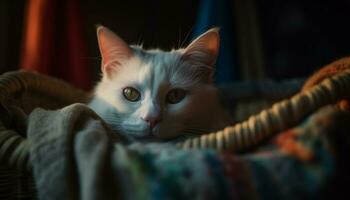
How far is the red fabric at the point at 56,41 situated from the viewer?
54.9 inches

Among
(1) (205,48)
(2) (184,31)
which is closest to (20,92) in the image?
(1) (205,48)

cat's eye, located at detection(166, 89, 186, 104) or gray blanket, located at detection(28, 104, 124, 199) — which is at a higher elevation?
cat's eye, located at detection(166, 89, 186, 104)

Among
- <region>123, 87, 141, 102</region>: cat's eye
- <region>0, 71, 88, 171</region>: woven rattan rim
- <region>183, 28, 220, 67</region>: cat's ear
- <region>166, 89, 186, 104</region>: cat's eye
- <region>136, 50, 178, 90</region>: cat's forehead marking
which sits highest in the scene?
<region>183, 28, 220, 67</region>: cat's ear

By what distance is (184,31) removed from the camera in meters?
1.71

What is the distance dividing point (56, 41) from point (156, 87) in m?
0.75

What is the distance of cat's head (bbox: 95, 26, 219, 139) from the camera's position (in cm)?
83

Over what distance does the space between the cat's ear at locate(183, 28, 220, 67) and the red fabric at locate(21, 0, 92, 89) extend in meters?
0.62

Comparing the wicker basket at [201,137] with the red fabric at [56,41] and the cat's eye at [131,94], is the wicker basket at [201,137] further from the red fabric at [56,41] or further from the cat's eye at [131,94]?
the red fabric at [56,41]

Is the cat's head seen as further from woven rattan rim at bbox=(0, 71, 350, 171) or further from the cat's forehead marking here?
woven rattan rim at bbox=(0, 71, 350, 171)

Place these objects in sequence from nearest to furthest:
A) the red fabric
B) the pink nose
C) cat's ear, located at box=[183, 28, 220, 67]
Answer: the pink nose, cat's ear, located at box=[183, 28, 220, 67], the red fabric

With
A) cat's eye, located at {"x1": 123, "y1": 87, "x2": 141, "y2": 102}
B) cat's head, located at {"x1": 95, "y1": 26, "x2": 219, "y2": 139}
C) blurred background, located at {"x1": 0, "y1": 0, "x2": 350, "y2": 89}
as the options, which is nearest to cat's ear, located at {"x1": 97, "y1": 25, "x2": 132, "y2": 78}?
cat's head, located at {"x1": 95, "y1": 26, "x2": 219, "y2": 139}

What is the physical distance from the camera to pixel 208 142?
0.59m

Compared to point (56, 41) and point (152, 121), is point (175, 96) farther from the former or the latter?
point (56, 41)

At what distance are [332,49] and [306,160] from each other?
111cm
